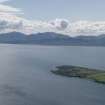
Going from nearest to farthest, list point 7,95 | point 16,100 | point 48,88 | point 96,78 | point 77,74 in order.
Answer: point 16,100
point 7,95
point 48,88
point 96,78
point 77,74

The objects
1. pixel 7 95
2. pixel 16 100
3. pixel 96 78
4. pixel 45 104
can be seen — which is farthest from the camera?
pixel 96 78

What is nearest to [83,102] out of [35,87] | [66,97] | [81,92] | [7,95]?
[66,97]

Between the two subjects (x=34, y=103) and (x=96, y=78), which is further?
(x=96, y=78)

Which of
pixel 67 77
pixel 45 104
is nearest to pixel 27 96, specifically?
pixel 45 104

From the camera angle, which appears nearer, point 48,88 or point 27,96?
point 27,96

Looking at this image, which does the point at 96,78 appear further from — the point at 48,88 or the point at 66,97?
the point at 66,97

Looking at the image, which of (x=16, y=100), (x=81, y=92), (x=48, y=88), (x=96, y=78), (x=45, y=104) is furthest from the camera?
(x=96, y=78)

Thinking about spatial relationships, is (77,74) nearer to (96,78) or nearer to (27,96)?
(96,78)
